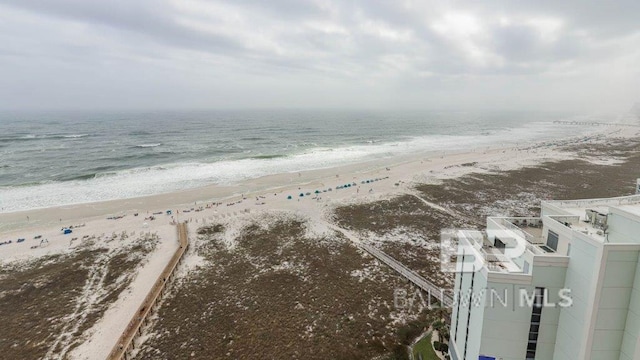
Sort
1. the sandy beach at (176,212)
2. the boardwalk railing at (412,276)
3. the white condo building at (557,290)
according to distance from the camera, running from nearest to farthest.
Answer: the white condo building at (557,290) < the boardwalk railing at (412,276) < the sandy beach at (176,212)

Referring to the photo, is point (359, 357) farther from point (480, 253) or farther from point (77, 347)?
point (77, 347)

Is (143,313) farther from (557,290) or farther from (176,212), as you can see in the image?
(557,290)

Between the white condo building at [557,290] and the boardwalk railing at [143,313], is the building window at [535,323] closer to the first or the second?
the white condo building at [557,290]

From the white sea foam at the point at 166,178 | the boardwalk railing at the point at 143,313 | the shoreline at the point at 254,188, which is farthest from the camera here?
the white sea foam at the point at 166,178

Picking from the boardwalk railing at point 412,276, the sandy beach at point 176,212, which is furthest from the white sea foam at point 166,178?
the boardwalk railing at point 412,276

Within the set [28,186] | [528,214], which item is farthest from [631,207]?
[28,186]

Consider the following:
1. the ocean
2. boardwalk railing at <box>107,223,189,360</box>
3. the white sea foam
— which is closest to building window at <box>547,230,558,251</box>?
boardwalk railing at <box>107,223,189,360</box>

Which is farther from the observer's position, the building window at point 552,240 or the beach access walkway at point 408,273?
the beach access walkway at point 408,273

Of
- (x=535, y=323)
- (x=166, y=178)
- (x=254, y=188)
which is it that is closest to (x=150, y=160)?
(x=166, y=178)
